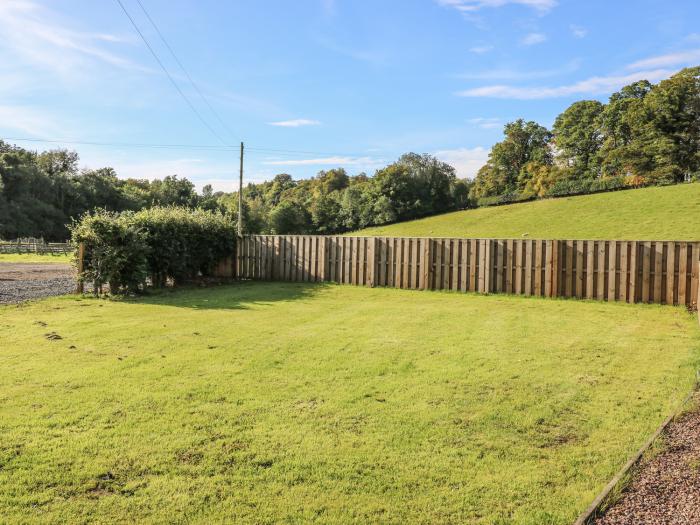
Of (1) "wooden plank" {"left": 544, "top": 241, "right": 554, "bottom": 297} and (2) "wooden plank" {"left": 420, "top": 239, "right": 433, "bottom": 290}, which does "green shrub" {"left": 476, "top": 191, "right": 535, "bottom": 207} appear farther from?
(1) "wooden plank" {"left": 544, "top": 241, "right": 554, "bottom": 297}

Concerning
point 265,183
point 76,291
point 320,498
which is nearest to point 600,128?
point 76,291

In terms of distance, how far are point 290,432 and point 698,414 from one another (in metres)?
3.41

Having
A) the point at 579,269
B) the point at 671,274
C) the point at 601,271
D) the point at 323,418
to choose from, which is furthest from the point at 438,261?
the point at 323,418

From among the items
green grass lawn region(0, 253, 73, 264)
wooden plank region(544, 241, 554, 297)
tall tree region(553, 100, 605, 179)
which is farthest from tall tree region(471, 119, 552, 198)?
wooden plank region(544, 241, 554, 297)

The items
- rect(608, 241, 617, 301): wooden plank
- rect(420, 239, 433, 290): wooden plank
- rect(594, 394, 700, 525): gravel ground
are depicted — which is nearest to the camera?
rect(594, 394, 700, 525): gravel ground

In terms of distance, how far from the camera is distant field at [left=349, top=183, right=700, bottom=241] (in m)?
29.1

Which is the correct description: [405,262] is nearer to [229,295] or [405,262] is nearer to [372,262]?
[372,262]

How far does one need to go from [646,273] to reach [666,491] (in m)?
10.2

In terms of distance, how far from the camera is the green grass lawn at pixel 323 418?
2834 millimetres

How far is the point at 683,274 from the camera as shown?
11.0 meters

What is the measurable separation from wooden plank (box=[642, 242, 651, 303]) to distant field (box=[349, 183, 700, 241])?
16.4 metres

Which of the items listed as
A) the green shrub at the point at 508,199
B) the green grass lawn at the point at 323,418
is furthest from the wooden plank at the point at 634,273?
the green shrub at the point at 508,199

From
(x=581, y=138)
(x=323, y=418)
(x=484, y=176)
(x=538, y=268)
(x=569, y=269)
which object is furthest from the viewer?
(x=484, y=176)

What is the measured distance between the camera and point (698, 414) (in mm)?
3973
